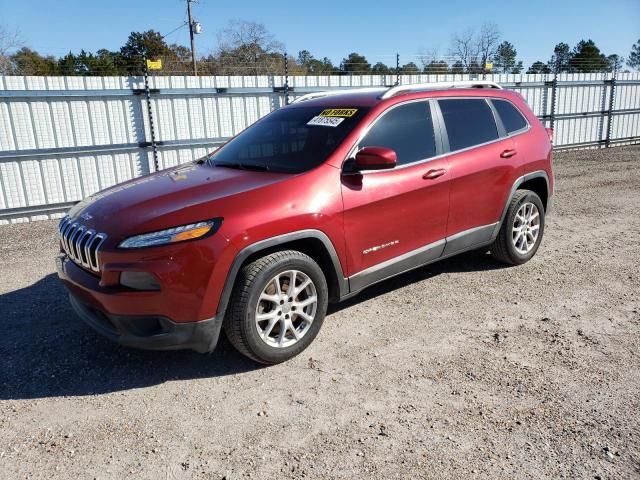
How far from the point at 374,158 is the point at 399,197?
52cm

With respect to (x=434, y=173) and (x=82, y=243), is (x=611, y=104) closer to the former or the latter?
(x=434, y=173)

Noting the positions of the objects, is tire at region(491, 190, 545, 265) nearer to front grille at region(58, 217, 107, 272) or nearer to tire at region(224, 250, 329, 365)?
tire at region(224, 250, 329, 365)

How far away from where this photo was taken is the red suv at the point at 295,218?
3.09 m

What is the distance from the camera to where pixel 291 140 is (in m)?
4.23

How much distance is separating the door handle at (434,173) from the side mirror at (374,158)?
0.65 meters

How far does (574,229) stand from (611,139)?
12.5 metres

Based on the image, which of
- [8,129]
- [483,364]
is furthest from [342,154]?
[8,129]

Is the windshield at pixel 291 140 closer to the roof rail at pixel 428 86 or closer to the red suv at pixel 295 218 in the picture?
the red suv at pixel 295 218

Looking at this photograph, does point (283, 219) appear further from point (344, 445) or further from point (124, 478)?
point (124, 478)

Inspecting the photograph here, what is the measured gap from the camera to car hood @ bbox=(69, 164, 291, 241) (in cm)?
315

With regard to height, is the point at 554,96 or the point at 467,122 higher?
the point at 554,96

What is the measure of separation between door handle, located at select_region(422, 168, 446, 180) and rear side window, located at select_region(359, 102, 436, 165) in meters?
0.13

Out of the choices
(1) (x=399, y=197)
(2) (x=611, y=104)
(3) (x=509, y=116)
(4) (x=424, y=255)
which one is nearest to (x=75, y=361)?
(1) (x=399, y=197)

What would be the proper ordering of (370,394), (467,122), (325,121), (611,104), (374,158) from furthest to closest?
(611,104), (467,122), (325,121), (374,158), (370,394)
